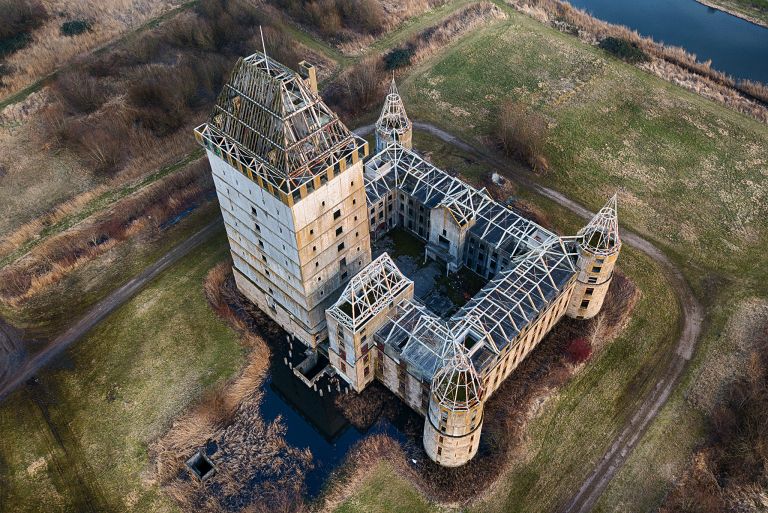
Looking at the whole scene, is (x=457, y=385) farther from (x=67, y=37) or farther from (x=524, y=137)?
(x=67, y=37)

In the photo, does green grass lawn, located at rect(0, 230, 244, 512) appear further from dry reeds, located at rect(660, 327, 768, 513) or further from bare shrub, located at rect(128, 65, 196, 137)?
dry reeds, located at rect(660, 327, 768, 513)

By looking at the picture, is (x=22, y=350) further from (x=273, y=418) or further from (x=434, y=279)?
(x=434, y=279)

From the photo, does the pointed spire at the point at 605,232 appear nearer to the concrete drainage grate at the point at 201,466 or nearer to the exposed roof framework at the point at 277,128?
the exposed roof framework at the point at 277,128

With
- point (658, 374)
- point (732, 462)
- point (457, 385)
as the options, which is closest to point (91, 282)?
point (457, 385)

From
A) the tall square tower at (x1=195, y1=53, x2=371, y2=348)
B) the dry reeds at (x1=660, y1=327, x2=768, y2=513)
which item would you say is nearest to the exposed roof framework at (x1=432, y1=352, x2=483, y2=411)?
the tall square tower at (x1=195, y1=53, x2=371, y2=348)

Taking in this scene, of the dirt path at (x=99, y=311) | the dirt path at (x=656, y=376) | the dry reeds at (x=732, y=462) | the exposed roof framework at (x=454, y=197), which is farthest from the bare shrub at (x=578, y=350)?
the dirt path at (x=99, y=311)
